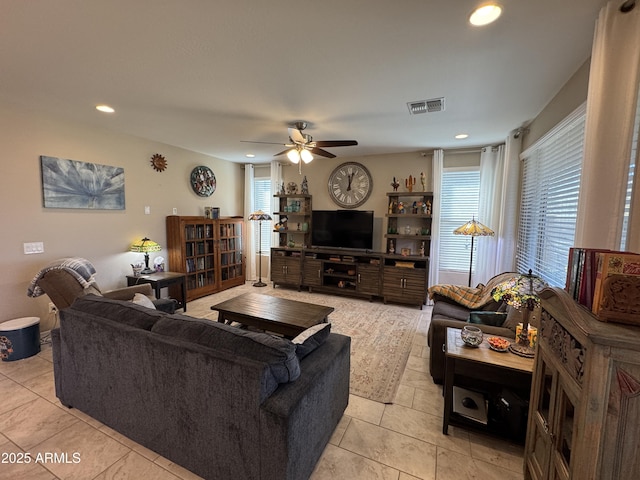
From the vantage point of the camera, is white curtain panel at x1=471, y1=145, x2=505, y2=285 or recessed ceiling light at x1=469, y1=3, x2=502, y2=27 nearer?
recessed ceiling light at x1=469, y1=3, x2=502, y2=27

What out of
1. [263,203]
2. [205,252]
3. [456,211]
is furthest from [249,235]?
[456,211]

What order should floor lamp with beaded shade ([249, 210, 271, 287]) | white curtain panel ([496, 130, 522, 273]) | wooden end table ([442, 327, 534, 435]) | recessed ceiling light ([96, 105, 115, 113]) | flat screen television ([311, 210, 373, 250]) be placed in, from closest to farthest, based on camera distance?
wooden end table ([442, 327, 534, 435]) → recessed ceiling light ([96, 105, 115, 113]) → white curtain panel ([496, 130, 522, 273]) → flat screen television ([311, 210, 373, 250]) → floor lamp with beaded shade ([249, 210, 271, 287])

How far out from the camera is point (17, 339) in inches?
103

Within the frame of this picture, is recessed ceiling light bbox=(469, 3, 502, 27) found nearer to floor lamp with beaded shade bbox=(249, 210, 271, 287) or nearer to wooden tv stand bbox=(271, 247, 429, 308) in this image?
wooden tv stand bbox=(271, 247, 429, 308)

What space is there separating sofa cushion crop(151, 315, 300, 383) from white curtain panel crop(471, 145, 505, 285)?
3.64 metres

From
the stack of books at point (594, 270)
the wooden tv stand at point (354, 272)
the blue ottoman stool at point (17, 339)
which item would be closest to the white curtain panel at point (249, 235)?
the wooden tv stand at point (354, 272)

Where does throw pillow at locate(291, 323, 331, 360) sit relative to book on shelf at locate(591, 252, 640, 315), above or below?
below

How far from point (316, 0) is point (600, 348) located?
197cm

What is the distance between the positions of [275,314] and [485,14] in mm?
2794

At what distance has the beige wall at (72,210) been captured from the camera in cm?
288

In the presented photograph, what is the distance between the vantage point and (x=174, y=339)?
1432 mm

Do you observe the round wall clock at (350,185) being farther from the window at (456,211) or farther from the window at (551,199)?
the window at (551,199)

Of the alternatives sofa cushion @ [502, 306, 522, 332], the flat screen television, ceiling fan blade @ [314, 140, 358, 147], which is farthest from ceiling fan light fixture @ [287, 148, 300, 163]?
sofa cushion @ [502, 306, 522, 332]

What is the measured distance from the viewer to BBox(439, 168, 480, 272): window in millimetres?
4422
